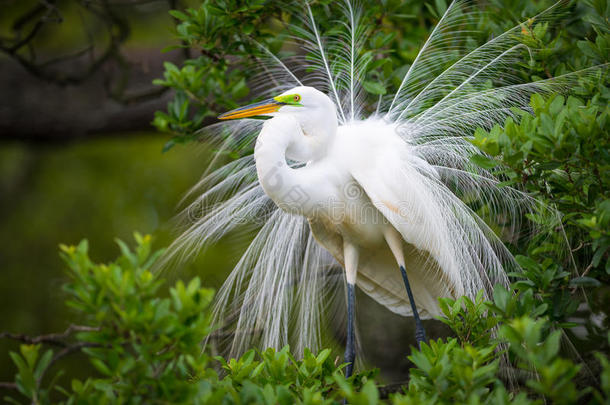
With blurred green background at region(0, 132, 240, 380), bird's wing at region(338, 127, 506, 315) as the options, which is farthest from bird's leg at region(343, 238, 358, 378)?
blurred green background at region(0, 132, 240, 380)

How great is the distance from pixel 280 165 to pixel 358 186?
345 millimetres

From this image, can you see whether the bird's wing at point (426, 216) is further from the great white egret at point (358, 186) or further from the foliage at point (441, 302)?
the foliage at point (441, 302)

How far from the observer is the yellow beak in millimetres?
1894

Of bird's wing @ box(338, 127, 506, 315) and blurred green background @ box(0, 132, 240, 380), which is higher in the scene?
bird's wing @ box(338, 127, 506, 315)

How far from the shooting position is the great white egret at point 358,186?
1994 mm

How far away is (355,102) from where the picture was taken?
7.85ft

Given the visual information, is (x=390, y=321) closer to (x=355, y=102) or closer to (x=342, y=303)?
(x=342, y=303)

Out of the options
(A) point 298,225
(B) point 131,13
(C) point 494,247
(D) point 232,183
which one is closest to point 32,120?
(B) point 131,13

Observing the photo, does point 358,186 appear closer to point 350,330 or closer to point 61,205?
point 350,330

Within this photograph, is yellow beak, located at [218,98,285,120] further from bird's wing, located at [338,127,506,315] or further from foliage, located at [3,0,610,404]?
foliage, located at [3,0,610,404]

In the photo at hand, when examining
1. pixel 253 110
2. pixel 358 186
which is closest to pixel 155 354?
pixel 253 110

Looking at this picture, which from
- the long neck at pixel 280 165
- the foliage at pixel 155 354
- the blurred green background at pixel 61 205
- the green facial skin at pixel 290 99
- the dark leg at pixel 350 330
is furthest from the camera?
the blurred green background at pixel 61 205

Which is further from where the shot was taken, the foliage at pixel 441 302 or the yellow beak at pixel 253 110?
the yellow beak at pixel 253 110

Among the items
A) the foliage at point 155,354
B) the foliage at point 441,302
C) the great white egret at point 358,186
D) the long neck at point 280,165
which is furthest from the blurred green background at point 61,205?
the foliage at point 155,354
